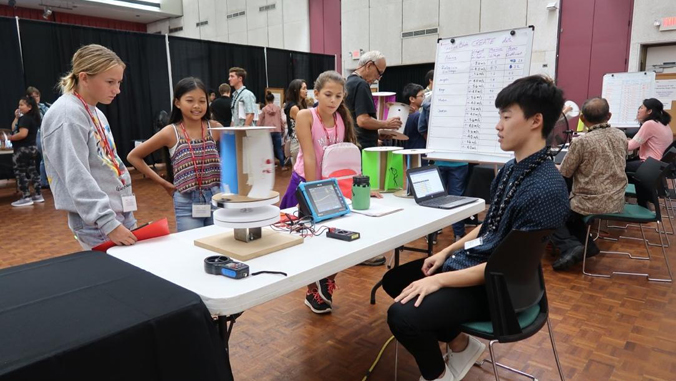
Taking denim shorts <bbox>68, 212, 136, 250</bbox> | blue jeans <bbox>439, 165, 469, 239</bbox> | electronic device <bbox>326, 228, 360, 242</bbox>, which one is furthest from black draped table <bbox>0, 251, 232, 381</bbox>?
blue jeans <bbox>439, 165, 469, 239</bbox>

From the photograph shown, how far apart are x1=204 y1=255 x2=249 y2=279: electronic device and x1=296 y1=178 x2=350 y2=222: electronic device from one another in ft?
1.93

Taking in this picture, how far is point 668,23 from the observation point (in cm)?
686

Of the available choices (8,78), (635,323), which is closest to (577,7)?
(635,323)

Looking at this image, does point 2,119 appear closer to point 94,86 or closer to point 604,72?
point 94,86

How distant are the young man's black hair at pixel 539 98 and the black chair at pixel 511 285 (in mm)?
406

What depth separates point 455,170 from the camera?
12.3ft

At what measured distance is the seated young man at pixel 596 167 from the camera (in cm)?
322

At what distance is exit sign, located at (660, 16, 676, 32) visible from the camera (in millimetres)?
6828

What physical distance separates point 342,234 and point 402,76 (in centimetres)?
918

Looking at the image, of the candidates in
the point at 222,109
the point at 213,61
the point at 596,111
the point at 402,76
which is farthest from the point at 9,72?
the point at 596,111

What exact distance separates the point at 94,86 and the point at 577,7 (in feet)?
27.0

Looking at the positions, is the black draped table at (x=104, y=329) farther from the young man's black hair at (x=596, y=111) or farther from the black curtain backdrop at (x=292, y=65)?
the black curtain backdrop at (x=292, y=65)

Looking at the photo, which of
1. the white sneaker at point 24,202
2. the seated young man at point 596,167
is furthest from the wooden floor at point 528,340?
the white sneaker at point 24,202

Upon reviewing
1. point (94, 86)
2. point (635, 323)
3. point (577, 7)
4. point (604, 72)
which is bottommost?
point (635, 323)
